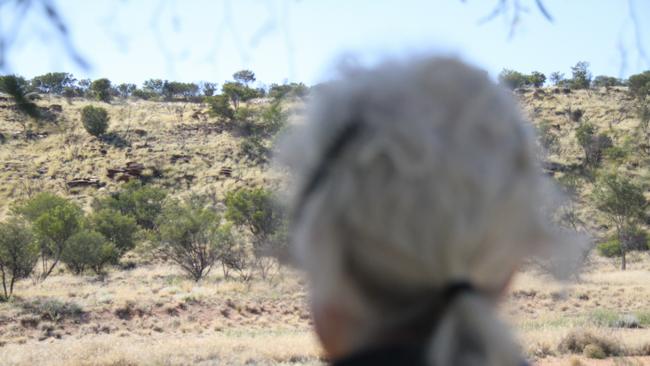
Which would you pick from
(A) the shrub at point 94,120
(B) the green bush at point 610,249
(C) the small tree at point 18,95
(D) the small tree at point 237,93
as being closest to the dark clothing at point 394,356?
(C) the small tree at point 18,95

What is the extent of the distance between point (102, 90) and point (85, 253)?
41651mm

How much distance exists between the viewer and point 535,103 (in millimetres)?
57562

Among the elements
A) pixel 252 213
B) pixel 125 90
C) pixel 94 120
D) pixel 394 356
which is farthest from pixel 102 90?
pixel 394 356

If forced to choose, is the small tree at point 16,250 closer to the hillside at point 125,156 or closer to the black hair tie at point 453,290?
the hillside at point 125,156

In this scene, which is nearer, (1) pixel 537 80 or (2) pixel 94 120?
(2) pixel 94 120

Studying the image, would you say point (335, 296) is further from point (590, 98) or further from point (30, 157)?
point (590, 98)

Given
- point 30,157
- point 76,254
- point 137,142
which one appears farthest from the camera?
point 137,142

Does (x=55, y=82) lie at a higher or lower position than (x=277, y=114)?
higher

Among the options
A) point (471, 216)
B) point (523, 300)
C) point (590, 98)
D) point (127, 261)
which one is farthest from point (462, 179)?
point (590, 98)

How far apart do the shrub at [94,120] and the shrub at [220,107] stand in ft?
31.4

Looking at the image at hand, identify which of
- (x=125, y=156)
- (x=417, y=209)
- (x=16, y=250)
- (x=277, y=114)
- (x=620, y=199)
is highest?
(x=125, y=156)

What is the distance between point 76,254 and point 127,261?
5645 mm

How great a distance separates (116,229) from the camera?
37.0 metres

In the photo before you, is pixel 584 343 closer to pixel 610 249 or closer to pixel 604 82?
pixel 610 249
